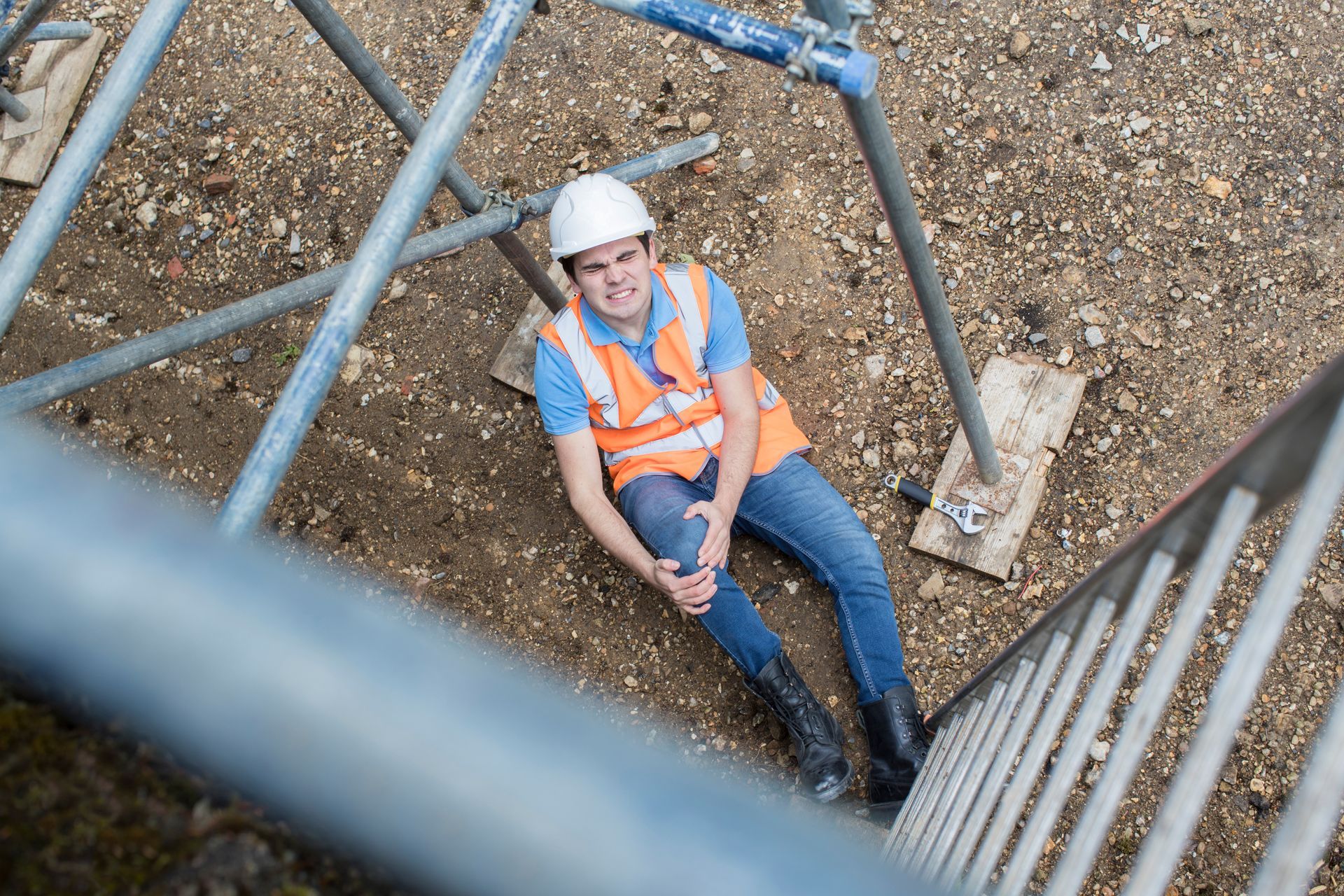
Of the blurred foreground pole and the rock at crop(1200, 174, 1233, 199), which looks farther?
the rock at crop(1200, 174, 1233, 199)

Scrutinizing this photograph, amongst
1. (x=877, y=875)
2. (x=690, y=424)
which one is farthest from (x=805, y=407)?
(x=877, y=875)

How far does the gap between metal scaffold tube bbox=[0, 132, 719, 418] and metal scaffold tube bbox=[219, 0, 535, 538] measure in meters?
0.22

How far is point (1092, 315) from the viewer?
347cm

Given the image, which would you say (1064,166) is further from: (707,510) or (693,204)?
(707,510)

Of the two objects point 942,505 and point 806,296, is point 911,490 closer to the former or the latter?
point 942,505

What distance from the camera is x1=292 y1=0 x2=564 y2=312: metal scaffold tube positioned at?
2498 millimetres

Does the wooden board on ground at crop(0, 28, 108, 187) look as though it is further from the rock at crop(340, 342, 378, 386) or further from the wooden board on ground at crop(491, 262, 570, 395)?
the wooden board on ground at crop(491, 262, 570, 395)

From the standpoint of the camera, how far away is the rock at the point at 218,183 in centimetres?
420

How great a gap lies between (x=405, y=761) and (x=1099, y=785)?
1.10 m

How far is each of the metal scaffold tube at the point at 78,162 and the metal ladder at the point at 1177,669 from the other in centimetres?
192

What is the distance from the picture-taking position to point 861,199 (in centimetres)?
377

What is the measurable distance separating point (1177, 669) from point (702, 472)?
1.88 metres

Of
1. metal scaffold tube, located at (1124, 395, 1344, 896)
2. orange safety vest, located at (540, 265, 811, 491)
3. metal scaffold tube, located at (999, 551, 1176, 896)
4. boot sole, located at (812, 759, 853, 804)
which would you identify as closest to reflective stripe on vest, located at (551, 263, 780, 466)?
orange safety vest, located at (540, 265, 811, 491)

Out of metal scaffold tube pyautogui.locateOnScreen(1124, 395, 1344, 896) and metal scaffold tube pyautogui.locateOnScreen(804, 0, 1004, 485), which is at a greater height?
metal scaffold tube pyautogui.locateOnScreen(804, 0, 1004, 485)
